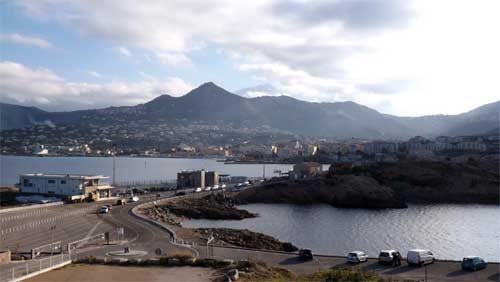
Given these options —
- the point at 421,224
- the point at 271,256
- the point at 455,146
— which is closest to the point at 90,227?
the point at 271,256

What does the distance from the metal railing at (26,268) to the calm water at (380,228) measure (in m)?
17.8

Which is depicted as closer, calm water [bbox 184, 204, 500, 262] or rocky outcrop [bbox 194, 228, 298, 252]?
rocky outcrop [bbox 194, 228, 298, 252]

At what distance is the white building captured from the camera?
4641 cm

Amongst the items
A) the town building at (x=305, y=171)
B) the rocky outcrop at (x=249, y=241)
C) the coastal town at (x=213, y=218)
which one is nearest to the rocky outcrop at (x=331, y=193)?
the coastal town at (x=213, y=218)

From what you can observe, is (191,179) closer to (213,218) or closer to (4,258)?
(213,218)

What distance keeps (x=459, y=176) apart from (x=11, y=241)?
64.5 metres

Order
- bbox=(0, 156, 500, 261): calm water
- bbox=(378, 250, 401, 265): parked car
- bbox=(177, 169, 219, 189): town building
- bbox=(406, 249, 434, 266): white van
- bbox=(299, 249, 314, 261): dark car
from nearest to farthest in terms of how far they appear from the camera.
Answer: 1. bbox=(406, 249, 434, 266): white van
2. bbox=(378, 250, 401, 265): parked car
3. bbox=(299, 249, 314, 261): dark car
4. bbox=(0, 156, 500, 261): calm water
5. bbox=(177, 169, 219, 189): town building

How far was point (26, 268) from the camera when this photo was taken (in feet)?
51.6

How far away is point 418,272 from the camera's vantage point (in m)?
18.6

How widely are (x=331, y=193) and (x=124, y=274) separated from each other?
49706 millimetres

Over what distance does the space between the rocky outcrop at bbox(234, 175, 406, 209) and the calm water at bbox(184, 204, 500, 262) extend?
3.15 meters

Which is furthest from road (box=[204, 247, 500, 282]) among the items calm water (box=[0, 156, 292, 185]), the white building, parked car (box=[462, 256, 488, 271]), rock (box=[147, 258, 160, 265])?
calm water (box=[0, 156, 292, 185])

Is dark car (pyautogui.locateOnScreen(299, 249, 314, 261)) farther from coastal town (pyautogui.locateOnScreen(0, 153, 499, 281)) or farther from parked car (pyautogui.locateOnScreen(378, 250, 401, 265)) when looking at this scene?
parked car (pyautogui.locateOnScreen(378, 250, 401, 265))

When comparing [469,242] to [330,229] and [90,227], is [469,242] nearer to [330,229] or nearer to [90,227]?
[330,229]
